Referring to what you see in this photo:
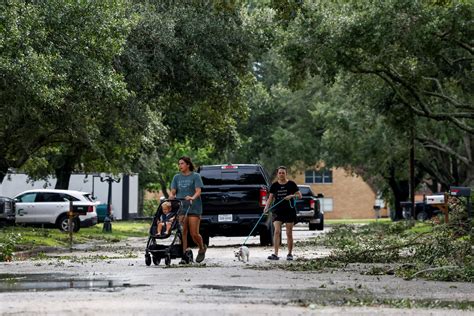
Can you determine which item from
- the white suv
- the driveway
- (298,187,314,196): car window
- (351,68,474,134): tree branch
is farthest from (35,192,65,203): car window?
the driveway

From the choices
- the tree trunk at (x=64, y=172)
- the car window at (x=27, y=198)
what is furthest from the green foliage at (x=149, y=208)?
the car window at (x=27, y=198)

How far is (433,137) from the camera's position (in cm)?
5509

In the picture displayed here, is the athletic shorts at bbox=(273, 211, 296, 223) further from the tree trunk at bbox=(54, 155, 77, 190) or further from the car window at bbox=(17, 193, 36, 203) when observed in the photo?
the tree trunk at bbox=(54, 155, 77, 190)

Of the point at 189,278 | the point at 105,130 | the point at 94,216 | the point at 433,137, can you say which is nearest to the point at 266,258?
the point at 189,278

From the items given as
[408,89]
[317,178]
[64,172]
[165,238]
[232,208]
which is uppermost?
[317,178]

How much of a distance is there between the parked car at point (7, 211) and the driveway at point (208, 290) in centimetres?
2304

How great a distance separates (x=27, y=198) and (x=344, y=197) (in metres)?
69.0


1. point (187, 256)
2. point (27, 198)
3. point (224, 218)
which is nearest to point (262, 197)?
point (224, 218)

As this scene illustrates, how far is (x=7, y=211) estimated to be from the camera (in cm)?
4259

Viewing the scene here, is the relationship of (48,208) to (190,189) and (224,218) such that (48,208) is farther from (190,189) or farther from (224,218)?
(190,189)

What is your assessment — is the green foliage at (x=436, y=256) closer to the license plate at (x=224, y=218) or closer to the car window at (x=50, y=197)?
the license plate at (x=224, y=218)

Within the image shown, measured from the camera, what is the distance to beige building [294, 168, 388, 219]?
110812mm

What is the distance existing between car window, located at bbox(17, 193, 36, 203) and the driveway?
82.9 feet

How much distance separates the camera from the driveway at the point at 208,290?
35.8ft
